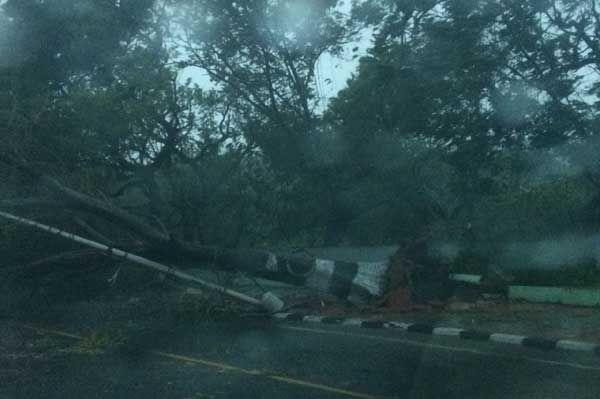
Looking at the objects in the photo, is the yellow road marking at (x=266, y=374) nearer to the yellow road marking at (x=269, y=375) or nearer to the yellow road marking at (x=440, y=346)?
the yellow road marking at (x=269, y=375)

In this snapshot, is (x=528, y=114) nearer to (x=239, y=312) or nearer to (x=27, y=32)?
(x=239, y=312)

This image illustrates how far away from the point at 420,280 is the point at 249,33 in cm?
791

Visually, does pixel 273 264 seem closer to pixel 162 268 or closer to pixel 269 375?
pixel 162 268

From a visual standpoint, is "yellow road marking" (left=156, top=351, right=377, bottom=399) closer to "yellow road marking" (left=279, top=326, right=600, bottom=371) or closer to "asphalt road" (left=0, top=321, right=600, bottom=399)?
"asphalt road" (left=0, top=321, right=600, bottom=399)

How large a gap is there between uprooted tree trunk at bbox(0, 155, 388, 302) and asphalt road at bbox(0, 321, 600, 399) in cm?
238

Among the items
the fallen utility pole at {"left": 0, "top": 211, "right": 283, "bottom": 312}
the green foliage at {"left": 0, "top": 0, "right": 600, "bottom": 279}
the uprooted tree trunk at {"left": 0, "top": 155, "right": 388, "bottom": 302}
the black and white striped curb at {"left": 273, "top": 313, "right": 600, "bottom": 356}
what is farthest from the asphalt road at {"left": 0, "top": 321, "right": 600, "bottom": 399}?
the green foliage at {"left": 0, "top": 0, "right": 600, "bottom": 279}

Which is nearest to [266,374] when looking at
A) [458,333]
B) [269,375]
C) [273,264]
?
[269,375]

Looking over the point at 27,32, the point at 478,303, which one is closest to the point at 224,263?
the point at 478,303

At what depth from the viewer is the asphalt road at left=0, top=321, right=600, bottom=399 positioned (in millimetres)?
7441

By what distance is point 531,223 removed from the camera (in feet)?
49.8

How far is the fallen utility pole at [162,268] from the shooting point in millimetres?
12938

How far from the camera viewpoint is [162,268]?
43.9ft

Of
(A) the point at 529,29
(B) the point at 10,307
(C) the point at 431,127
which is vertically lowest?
(B) the point at 10,307

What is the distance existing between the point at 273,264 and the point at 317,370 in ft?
16.6
